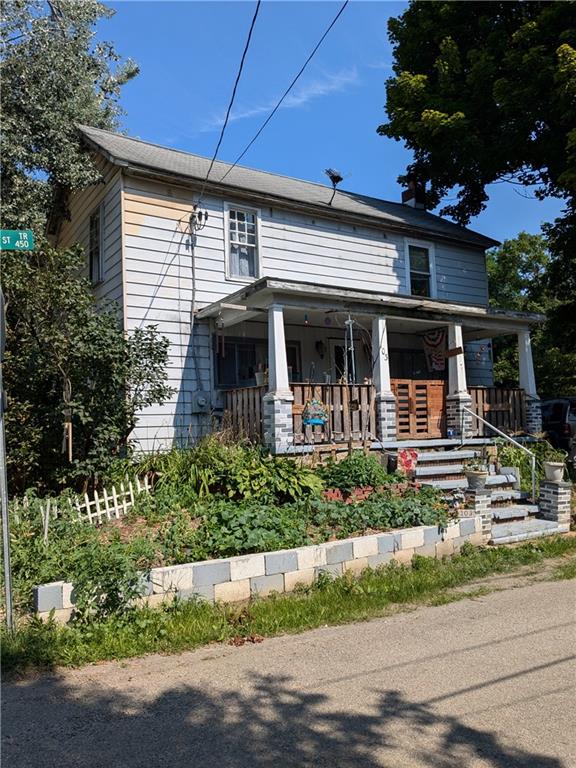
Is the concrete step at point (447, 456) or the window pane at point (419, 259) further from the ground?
the window pane at point (419, 259)

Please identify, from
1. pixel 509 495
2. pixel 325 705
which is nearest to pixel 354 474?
pixel 509 495

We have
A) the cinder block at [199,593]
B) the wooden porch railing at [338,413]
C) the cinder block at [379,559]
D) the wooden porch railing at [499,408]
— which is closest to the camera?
the cinder block at [199,593]

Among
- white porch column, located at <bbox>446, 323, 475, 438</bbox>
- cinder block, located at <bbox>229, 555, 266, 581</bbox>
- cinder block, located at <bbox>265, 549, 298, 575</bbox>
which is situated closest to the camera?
cinder block, located at <bbox>229, 555, 266, 581</bbox>

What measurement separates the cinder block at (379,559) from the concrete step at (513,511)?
2695 mm

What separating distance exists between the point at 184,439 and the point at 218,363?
1.75 metres

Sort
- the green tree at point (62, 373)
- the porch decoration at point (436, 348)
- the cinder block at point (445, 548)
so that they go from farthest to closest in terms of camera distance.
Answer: the porch decoration at point (436, 348) < the green tree at point (62, 373) < the cinder block at point (445, 548)

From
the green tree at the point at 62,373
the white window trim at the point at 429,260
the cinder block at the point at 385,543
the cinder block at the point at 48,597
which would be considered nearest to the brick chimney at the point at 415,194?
the white window trim at the point at 429,260

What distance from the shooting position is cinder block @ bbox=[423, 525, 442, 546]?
6898 mm

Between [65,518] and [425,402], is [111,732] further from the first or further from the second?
[425,402]

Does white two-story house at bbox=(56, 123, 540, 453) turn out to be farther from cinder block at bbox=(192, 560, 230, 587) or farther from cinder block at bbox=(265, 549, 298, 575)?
cinder block at bbox=(192, 560, 230, 587)

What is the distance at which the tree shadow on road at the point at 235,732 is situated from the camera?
297 centimetres

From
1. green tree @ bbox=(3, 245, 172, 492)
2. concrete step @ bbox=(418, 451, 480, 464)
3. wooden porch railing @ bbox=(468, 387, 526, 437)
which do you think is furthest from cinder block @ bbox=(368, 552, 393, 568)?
wooden porch railing @ bbox=(468, 387, 526, 437)

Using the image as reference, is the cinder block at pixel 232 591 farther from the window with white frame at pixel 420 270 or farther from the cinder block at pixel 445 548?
the window with white frame at pixel 420 270

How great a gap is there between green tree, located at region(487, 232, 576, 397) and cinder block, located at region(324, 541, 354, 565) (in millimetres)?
20565
